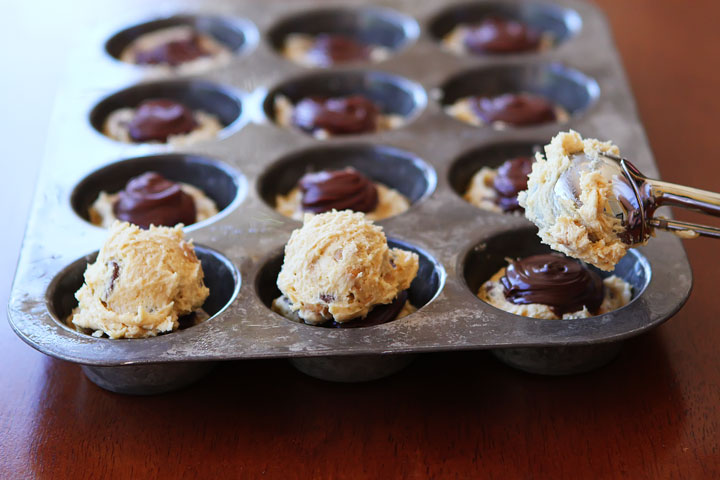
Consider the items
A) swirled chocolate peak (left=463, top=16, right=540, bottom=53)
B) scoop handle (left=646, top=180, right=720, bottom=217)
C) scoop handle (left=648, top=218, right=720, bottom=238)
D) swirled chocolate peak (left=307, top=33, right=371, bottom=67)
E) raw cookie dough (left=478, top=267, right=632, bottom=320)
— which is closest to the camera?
scoop handle (left=646, top=180, right=720, bottom=217)

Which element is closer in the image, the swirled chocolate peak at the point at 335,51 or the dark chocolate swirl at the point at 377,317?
the dark chocolate swirl at the point at 377,317

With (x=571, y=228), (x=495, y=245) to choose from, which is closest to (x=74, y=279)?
(x=495, y=245)

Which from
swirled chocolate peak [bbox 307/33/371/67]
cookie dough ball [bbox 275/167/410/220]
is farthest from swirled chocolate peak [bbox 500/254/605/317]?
swirled chocolate peak [bbox 307/33/371/67]

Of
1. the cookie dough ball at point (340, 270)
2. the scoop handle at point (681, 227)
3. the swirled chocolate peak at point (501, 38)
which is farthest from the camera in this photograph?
the swirled chocolate peak at point (501, 38)

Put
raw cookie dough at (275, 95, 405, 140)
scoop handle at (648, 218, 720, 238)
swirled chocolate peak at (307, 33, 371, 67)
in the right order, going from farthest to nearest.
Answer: swirled chocolate peak at (307, 33, 371, 67) → raw cookie dough at (275, 95, 405, 140) → scoop handle at (648, 218, 720, 238)

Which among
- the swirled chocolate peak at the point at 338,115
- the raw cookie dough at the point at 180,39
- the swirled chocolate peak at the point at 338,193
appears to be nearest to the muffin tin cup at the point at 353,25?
the raw cookie dough at the point at 180,39

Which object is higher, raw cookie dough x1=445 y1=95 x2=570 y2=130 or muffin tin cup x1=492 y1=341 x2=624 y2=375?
muffin tin cup x1=492 y1=341 x2=624 y2=375

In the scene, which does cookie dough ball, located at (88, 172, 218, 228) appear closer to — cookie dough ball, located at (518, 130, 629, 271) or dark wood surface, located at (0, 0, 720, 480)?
dark wood surface, located at (0, 0, 720, 480)

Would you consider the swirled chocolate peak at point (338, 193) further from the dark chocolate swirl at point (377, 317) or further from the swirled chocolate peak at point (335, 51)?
the swirled chocolate peak at point (335, 51)

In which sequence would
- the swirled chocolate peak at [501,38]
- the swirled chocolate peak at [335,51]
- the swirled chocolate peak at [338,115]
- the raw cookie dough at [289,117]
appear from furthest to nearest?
the swirled chocolate peak at [335,51], the swirled chocolate peak at [501,38], the raw cookie dough at [289,117], the swirled chocolate peak at [338,115]
